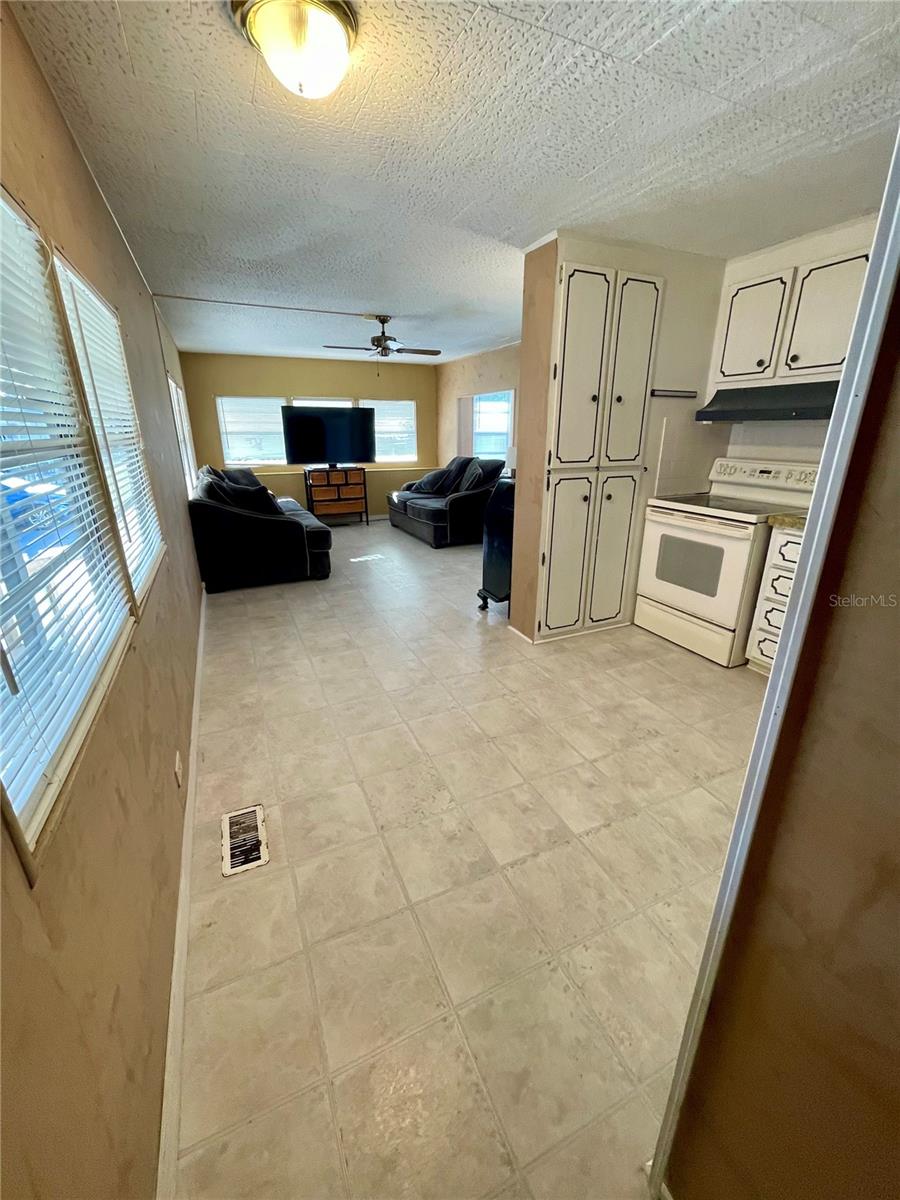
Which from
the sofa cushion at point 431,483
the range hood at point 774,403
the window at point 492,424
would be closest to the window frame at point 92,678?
the range hood at point 774,403

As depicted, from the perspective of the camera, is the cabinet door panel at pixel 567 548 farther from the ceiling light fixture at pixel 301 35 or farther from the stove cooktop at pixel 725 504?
the ceiling light fixture at pixel 301 35

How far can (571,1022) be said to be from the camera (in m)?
1.25

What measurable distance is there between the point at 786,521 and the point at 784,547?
152 mm

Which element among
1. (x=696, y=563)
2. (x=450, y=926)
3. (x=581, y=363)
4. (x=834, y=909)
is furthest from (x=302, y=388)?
(x=834, y=909)

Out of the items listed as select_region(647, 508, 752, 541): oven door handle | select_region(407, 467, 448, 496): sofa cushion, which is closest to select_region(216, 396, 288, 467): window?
select_region(407, 467, 448, 496): sofa cushion

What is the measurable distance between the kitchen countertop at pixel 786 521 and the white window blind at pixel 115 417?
3.10m

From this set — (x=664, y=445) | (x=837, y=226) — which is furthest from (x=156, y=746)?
(x=837, y=226)

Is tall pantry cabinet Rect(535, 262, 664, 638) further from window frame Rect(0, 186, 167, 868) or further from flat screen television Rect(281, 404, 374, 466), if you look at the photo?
flat screen television Rect(281, 404, 374, 466)

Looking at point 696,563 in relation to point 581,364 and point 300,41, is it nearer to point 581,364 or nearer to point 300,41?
point 581,364

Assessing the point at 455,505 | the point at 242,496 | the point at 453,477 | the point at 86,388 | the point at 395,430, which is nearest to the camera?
the point at 86,388

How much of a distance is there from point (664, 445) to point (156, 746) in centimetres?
340

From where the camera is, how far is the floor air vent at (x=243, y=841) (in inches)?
66.7

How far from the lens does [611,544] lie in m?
3.40

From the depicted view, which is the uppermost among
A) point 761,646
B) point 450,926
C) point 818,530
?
point 818,530
